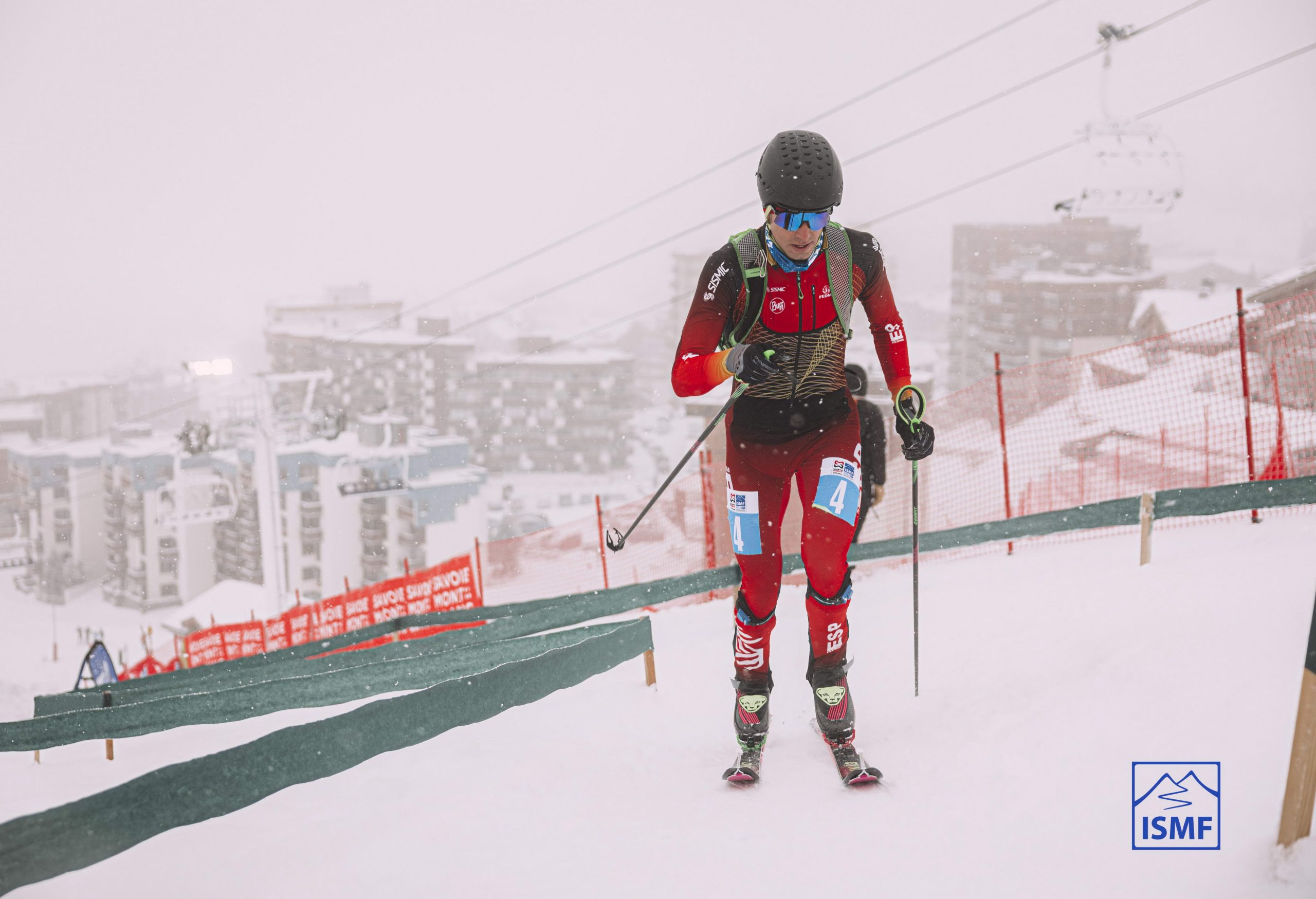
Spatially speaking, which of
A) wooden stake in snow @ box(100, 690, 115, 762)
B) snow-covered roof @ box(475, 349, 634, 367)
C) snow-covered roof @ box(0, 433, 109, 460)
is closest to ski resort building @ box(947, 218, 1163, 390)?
snow-covered roof @ box(475, 349, 634, 367)

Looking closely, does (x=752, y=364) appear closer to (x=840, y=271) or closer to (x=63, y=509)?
(x=840, y=271)

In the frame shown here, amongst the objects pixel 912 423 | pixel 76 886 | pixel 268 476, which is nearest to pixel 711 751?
pixel 912 423

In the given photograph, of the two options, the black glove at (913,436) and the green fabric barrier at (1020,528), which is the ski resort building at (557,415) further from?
the black glove at (913,436)

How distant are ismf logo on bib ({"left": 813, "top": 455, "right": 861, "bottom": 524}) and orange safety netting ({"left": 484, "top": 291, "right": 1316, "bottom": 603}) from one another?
5609 millimetres

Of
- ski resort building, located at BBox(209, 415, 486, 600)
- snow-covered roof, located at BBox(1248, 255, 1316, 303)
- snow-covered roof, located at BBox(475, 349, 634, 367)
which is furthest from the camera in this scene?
snow-covered roof, located at BBox(475, 349, 634, 367)

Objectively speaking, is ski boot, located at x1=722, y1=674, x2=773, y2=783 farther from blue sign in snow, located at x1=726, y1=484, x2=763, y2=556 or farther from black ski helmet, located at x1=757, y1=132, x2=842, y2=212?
black ski helmet, located at x1=757, y1=132, x2=842, y2=212

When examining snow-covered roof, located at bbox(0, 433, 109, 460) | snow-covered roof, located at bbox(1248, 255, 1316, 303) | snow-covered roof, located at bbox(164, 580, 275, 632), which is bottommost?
snow-covered roof, located at bbox(164, 580, 275, 632)

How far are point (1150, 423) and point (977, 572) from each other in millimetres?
16695

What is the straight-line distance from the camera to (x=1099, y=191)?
22438 mm

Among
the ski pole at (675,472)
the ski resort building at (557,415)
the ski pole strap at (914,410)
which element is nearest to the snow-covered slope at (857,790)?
the ski pole at (675,472)

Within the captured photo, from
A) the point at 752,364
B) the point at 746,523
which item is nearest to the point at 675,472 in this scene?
the point at 746,523

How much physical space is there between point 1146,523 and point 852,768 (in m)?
4.02

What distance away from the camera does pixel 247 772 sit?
8.13ft

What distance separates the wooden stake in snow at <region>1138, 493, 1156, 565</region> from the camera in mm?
5789
